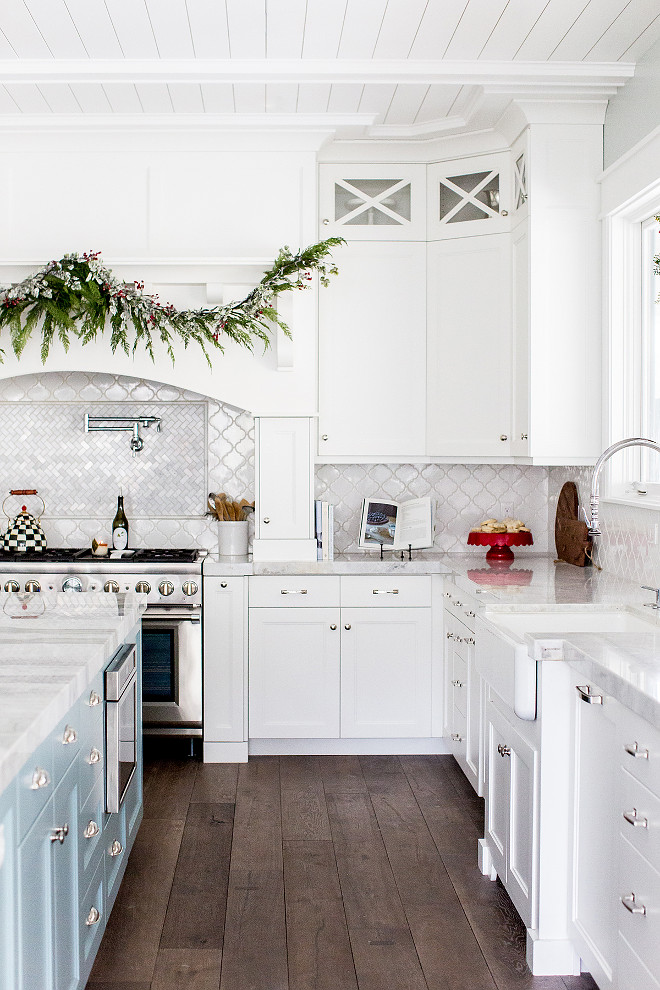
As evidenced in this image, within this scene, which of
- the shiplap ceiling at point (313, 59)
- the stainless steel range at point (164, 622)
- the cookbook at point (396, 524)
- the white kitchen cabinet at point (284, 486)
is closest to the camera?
the shiplap ceiling at point (313, 59)

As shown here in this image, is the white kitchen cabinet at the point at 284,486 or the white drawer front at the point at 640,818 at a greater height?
the white kitchen cabinet at the point at 284,486

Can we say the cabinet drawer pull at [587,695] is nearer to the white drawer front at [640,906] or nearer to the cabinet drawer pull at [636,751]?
the cabinet drawer pull at [636,751]

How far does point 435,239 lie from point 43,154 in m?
1.87

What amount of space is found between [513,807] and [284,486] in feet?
6.53

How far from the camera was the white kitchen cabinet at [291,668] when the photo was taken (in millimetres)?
3842

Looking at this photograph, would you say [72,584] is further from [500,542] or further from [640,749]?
[640,749]

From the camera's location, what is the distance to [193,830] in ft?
10.2

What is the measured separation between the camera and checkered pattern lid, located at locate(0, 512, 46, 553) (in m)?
4.14

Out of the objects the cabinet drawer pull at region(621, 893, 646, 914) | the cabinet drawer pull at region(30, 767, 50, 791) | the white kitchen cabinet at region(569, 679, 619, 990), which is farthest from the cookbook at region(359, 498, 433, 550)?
the cabinet drawer pull at region(30, 767, 50, 791)

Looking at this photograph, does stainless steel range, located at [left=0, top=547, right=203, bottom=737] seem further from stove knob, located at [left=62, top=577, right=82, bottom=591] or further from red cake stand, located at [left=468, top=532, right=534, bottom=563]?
red cake stand, located at [left=468, top=532, right=534, bottom=563]

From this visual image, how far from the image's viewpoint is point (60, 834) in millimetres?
1754

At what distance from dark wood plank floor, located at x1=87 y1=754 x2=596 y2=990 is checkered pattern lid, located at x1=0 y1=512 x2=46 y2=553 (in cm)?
128

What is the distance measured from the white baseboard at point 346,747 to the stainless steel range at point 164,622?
0.33 meters

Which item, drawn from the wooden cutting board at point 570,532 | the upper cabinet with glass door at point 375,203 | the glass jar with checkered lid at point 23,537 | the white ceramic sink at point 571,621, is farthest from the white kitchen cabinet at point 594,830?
the glass jar with checkered lid at point 23,537
